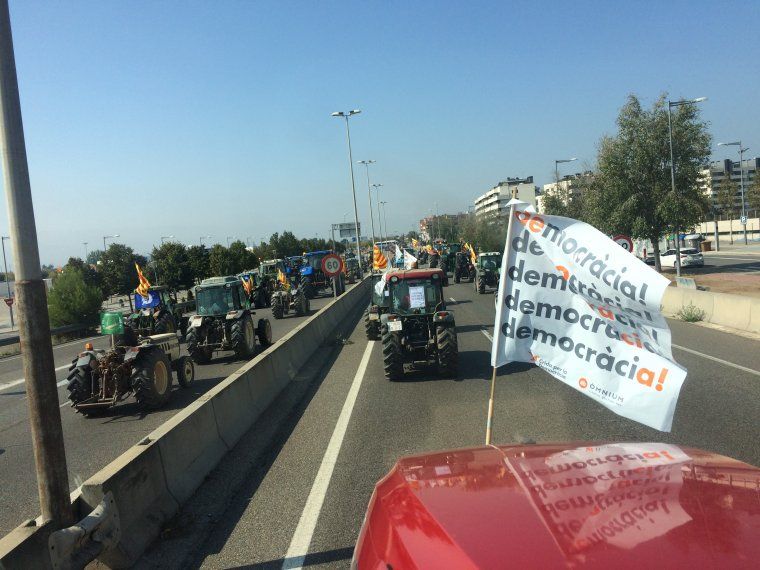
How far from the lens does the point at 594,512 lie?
2471 mm

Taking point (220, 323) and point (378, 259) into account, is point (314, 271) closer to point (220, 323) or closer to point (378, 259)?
point (378, 259)

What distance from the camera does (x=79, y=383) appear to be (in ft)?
38.6

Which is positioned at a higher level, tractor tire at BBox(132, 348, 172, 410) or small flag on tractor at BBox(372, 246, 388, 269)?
small flag on tractor at BBox(372, 246, 388, 269)

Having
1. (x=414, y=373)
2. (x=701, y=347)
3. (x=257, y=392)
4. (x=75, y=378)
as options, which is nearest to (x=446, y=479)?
(x=257, y=392)

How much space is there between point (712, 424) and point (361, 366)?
8007 millimetres

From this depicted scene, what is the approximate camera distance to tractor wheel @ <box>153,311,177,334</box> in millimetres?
21516

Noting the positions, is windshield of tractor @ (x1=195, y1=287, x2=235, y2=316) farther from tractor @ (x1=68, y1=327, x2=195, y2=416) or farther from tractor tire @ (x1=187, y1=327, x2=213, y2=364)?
tractor @ (x1=68, y1=327, x2=195, y2=416)

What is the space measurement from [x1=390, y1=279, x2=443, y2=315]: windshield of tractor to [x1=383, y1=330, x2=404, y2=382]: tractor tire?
1.45 m

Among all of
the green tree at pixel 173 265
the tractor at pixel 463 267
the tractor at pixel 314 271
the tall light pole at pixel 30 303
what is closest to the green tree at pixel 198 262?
the green tree at pixel 173 265

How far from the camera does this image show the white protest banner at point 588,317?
404 centimetres

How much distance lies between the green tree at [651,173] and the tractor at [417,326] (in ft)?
79.4

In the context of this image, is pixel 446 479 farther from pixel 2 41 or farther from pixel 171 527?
pixel 2 41

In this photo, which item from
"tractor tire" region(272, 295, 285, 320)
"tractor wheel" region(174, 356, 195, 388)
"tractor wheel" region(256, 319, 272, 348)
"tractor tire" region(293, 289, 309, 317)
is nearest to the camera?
"tractor wheel" region(174, 356, 195, 388)

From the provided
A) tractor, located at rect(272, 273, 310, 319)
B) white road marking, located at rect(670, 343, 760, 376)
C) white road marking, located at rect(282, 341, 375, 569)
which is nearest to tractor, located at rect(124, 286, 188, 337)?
tractor, located at rect(272, 273, 310, 319)
